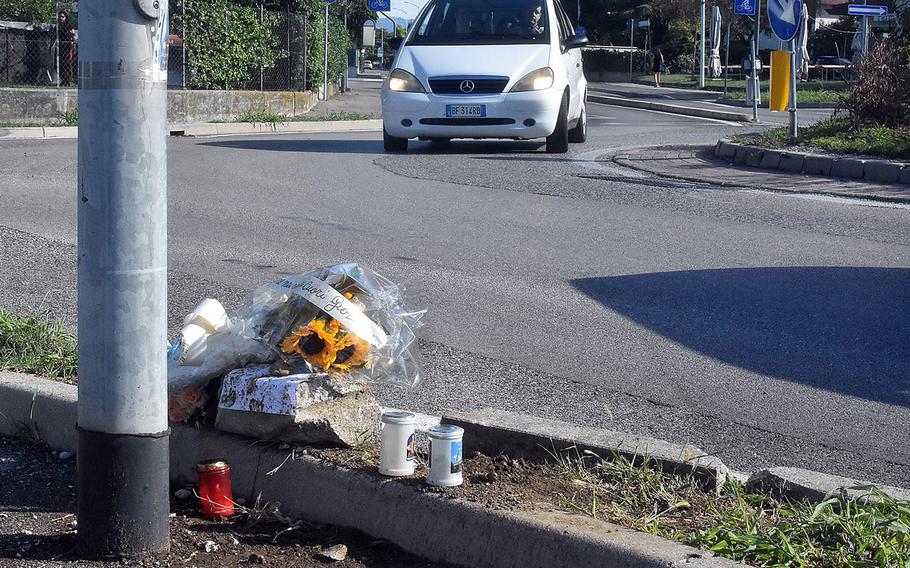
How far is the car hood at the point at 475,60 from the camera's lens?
1295 centimetres

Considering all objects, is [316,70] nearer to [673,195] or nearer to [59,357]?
[673,195]

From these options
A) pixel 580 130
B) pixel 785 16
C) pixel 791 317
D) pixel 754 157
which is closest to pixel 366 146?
pixel 580 130

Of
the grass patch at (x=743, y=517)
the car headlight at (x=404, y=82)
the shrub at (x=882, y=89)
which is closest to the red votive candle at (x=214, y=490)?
the grass patch at (x=743, y=517)

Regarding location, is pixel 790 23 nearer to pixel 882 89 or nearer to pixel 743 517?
pixel 882 89

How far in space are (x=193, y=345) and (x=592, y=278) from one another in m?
3.44

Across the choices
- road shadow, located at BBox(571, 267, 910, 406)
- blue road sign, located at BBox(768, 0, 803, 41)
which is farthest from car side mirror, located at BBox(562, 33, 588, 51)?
road shadow, located at BBox(571, 267, 910, 406)

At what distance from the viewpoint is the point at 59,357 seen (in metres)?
4.26

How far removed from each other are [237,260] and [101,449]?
13.9 feet

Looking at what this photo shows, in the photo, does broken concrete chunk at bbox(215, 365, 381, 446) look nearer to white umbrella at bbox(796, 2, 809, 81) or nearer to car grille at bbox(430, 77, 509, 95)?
car grille at bbox(430, 77, 509, 95)

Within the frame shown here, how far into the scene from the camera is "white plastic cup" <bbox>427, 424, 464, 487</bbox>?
304cm

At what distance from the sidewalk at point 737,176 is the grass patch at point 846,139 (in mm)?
742

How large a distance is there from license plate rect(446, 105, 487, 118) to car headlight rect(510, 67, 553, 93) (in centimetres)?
43

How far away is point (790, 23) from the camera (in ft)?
45.1

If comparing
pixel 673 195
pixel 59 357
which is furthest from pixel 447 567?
pixel 673 195
